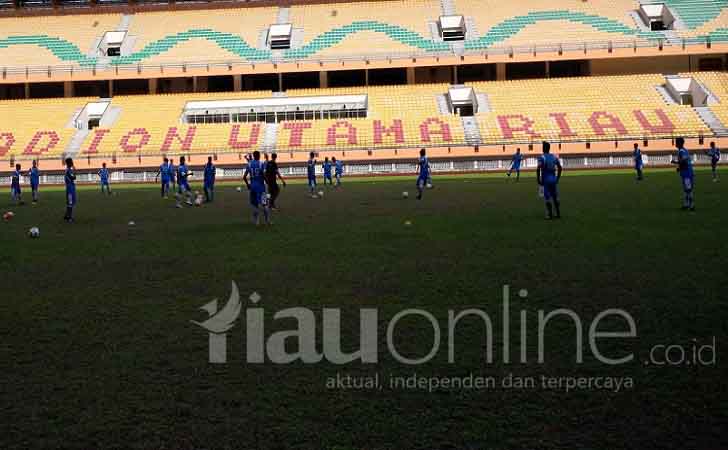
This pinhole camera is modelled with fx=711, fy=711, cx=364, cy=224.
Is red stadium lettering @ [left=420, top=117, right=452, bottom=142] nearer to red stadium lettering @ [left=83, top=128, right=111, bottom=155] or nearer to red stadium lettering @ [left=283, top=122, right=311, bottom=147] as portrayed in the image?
red stadium lettering @ [left=283, top=122, right=311, bottom=147]

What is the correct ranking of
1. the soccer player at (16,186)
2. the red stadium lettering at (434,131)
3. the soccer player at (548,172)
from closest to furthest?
the soccer player at (548,172), the soccer player at (16,186), the red stadium lettering at (434,131)

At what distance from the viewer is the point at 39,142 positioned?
45.8 m

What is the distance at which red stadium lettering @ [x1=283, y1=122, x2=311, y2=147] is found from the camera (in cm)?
4481

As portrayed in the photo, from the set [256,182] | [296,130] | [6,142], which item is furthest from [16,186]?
[296,130]

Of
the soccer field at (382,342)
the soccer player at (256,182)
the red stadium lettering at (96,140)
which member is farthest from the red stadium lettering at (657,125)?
the red stadium lettering at (96,140)

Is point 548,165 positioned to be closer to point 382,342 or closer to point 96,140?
point 382,342

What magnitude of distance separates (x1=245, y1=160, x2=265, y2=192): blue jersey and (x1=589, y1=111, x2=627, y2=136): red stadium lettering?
31.4 metres

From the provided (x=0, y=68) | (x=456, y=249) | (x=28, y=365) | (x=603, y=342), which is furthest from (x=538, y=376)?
(x=0, y=68)

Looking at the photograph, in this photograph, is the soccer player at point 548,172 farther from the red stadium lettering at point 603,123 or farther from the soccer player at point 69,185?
the red stadium lettering at point 603,123

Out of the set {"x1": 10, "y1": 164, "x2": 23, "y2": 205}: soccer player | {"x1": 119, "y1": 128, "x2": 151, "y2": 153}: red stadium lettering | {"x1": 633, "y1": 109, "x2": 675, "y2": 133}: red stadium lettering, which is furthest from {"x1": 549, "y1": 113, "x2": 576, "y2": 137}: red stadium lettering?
{"x1": 10, "y1": 164, "x2": 23, "y2": 205}: soccer player

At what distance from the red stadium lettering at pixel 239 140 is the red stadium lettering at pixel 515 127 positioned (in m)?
15.6

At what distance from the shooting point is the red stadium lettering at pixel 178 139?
44.5 m

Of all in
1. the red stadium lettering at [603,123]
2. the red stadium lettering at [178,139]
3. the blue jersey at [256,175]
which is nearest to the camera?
the blue jersey at [256,175]

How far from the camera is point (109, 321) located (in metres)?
7.42
